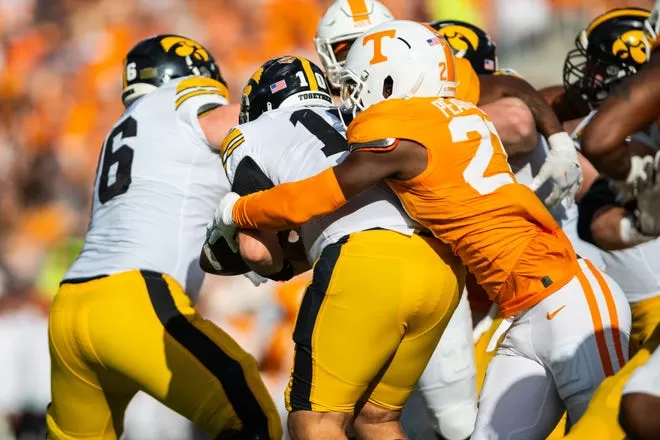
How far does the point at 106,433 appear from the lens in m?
4.18

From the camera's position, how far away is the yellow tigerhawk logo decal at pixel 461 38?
4.63 metres

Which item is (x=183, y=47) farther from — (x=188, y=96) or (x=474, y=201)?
(x=474, y=201)

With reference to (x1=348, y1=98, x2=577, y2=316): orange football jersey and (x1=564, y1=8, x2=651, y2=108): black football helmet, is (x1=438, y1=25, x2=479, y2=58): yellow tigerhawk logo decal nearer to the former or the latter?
(x1=564, y1=8, x2=651, y2=108): black football helmet

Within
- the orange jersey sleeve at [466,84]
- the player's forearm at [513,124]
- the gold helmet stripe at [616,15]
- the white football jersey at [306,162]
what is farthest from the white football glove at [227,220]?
the gold helmet stripe at [616,15]

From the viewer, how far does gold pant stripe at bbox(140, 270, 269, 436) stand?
12.7 ft

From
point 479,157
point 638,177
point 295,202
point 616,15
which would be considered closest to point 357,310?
point 295,202

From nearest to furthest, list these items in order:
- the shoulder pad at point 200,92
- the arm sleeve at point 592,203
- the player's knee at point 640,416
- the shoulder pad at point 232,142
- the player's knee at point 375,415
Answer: the player's knee at point 640,416
the shoulder pad at point 232,142
the player's knee at point 375,415
the shoulder pad at point 200,92
the arm sleeve at point 592,203

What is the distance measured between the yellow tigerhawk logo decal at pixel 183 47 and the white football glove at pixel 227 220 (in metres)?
1.34

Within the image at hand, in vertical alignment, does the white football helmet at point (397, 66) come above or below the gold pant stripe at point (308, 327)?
above

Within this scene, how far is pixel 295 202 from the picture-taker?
10.5ft

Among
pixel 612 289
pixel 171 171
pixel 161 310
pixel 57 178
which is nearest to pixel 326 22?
pixel 171 171

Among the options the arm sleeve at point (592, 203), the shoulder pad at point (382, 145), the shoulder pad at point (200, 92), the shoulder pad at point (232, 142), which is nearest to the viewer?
the shoulder pad at point (382, 145)

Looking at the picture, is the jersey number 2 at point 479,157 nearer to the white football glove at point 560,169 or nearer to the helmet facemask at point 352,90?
the helmet facemask at point 352,90

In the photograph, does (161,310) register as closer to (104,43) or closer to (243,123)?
(243,123)
